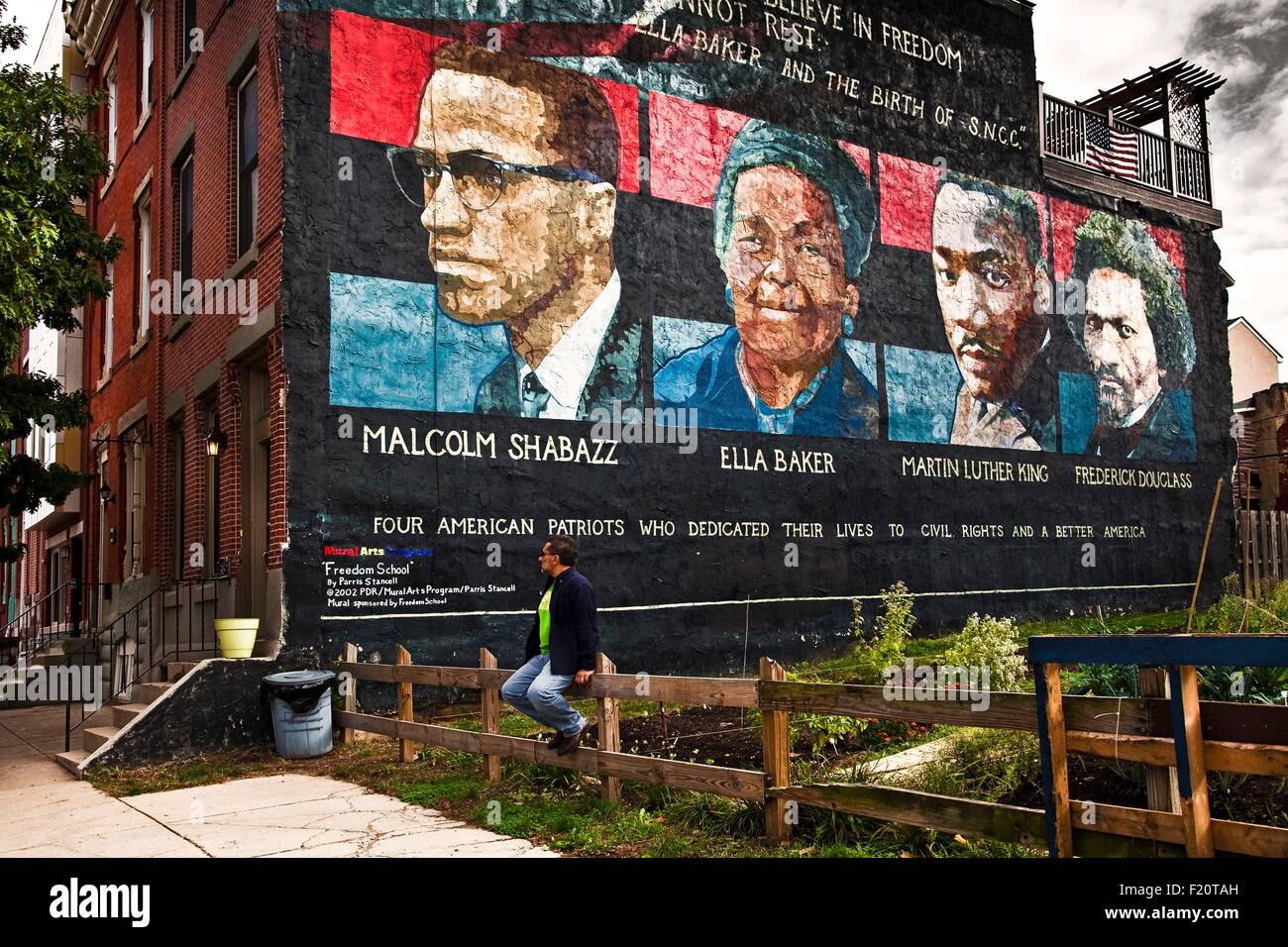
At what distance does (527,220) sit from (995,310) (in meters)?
9.09

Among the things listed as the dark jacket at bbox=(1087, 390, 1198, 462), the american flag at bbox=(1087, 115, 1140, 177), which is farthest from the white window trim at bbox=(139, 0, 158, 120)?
the dark jacket at bbox=(1087, 390, 1198, 462)

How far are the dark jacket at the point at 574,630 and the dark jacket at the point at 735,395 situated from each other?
688 cm

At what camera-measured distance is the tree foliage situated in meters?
11.7

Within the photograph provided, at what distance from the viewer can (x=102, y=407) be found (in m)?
21.4

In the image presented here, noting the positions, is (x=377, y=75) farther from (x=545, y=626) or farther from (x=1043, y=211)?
(x=1043, y=211)

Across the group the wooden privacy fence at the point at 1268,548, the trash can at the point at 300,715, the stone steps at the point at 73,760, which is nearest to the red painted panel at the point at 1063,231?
the wooden privacy fence at the point at 1268,548

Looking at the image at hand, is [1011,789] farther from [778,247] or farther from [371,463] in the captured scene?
[778,247]

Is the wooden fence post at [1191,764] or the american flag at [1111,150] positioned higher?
the american flag at [1111,150]

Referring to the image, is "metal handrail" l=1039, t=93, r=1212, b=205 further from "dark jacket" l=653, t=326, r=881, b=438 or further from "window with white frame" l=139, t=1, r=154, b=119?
"window with white frame" l=139, t=1, r=154, b=119

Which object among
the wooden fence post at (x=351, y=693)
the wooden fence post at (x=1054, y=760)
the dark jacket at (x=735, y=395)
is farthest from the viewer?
the dark jacket at (x=735, y=395)

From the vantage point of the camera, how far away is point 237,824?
26.0ft

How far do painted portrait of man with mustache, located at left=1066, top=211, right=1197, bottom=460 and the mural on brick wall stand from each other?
64 millimetres

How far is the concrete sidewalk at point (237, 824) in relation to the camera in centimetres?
693

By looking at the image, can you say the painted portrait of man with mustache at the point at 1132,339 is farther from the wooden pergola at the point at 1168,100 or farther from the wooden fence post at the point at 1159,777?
the wooden fence post at the point at 1159,777
